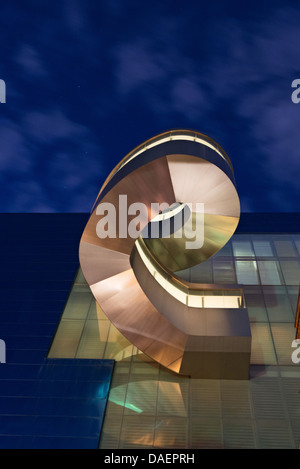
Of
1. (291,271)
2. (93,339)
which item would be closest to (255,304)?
(291,271)

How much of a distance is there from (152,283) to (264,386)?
5.91m

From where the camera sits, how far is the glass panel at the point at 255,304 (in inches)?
673

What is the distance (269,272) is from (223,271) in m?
2.66

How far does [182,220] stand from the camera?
16.9 m

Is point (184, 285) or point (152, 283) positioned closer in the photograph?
point (152, 283)

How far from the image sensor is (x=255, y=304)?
18.0 m

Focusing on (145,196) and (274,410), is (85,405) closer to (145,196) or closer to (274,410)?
(274,410)

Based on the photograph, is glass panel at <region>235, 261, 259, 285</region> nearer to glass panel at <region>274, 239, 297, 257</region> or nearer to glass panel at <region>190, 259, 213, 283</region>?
glass panel at <region>190, 259, 213, 283</region>

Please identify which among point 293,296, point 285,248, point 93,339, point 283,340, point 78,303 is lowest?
point 93,339

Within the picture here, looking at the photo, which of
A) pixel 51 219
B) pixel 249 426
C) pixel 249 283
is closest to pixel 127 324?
pixel 249 426

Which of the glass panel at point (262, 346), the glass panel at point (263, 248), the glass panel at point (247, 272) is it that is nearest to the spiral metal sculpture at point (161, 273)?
the glass panel at point (262, 346)

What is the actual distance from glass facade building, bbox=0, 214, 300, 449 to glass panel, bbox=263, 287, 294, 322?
5 cm

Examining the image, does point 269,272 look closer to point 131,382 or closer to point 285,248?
point 285,248

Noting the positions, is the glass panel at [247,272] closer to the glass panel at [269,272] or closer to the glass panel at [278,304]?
the glass panel at [269,272]
